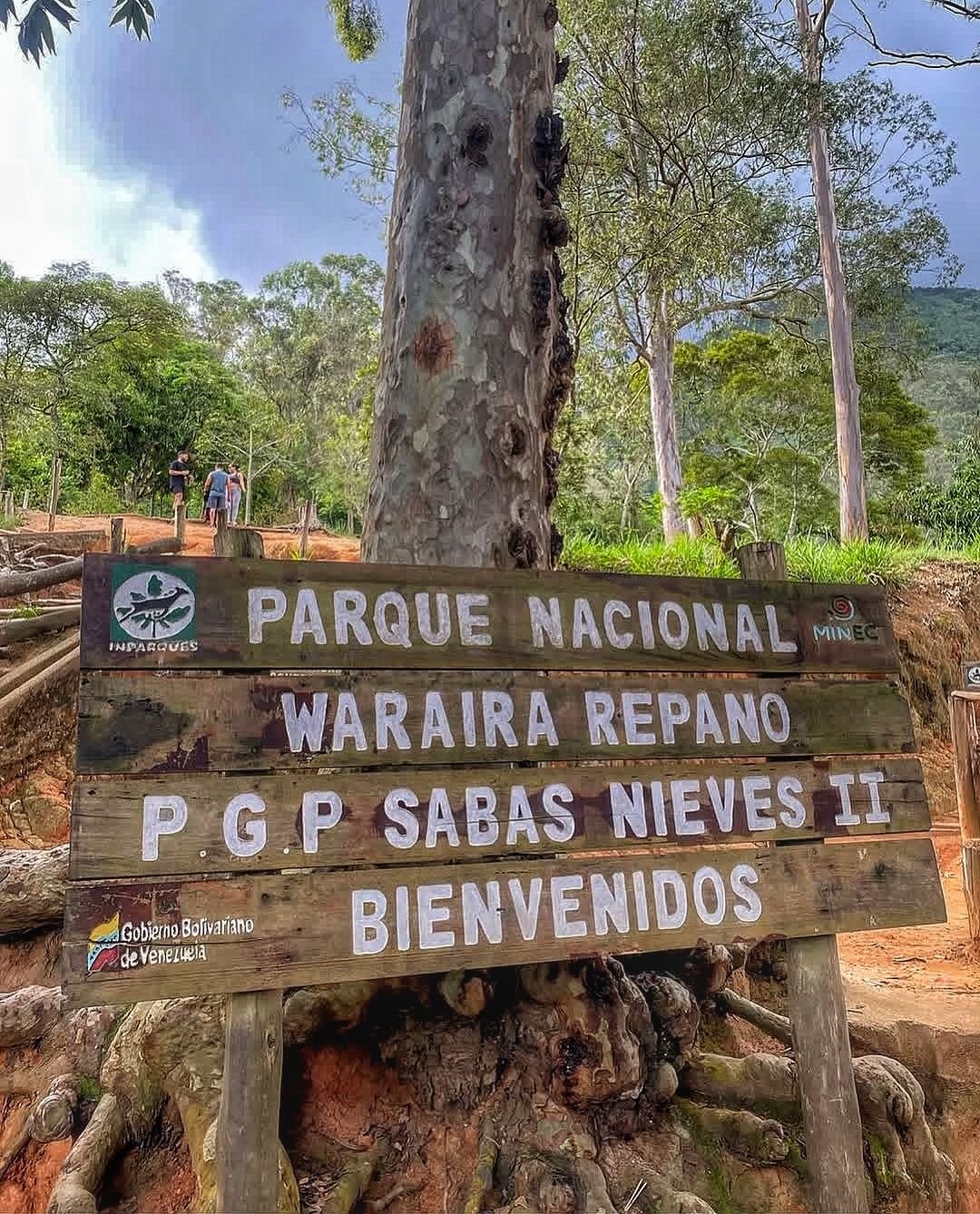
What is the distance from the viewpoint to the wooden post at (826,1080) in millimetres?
2207

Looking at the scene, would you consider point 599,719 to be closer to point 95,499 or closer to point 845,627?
point 845,627

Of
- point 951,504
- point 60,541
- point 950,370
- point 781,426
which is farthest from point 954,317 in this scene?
point 60,541

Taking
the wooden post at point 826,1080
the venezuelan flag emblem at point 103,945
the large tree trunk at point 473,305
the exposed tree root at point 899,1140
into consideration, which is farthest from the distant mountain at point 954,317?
the venezuelan flag emblem at point 103,945

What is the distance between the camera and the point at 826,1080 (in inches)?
89.0

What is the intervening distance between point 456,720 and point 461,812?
24 centimetres

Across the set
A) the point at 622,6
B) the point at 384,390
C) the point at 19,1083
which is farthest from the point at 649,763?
the point at 622,6

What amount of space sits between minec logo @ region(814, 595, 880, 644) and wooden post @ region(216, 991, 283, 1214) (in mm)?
1918

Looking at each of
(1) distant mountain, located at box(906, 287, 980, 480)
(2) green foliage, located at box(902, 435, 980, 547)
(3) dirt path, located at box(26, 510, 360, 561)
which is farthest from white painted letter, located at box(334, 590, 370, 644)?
(1) distant mountain, located at box(906, 287, 980, 480)

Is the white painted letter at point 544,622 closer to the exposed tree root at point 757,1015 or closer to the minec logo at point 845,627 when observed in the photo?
the minec logo at point 845,627

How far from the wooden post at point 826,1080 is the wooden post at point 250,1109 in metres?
1.47

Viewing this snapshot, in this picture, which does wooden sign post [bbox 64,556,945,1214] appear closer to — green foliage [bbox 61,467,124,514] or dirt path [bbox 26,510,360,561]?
dirt path [bbox 26,510,360,561]

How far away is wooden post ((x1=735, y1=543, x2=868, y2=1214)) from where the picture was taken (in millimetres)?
2207

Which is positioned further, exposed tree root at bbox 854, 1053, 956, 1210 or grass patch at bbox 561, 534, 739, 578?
grass patch at bbox 561, 534, 739, 578

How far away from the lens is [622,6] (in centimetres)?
1305
